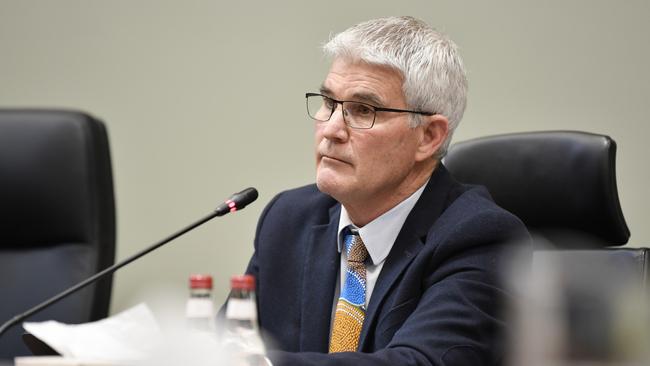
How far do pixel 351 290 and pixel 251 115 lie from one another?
1388mm

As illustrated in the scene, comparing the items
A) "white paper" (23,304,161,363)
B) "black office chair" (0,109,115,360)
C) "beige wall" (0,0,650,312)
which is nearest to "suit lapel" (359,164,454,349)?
"white paper" (23,304,161,363)

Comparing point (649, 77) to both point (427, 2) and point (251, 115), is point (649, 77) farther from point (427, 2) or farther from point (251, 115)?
point (251, 115)

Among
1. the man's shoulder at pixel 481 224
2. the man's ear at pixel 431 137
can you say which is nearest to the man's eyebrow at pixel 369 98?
the man's ear at pixel 431 137

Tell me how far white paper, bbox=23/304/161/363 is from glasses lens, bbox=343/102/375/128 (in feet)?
2.60

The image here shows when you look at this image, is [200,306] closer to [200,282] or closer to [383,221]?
[200,282]

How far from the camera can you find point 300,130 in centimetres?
310

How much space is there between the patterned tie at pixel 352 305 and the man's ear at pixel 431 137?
0.24m

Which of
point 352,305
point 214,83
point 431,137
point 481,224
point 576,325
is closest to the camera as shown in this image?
point 576,325

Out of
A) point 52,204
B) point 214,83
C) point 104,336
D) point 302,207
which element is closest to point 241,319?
point 104,336

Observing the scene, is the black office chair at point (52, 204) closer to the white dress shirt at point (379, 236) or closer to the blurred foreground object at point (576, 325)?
the white dress shirt at point (379, 236)

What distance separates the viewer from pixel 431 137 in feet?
6.50

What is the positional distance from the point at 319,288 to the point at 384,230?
0.19 meters

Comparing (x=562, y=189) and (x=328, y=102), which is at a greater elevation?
(x=328, y=102)

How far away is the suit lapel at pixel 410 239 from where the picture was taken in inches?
70.3
